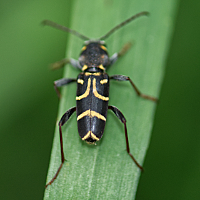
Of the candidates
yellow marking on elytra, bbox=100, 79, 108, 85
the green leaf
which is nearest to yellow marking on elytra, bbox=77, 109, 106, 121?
the green leaf

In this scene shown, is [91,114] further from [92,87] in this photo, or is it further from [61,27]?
[61,27]

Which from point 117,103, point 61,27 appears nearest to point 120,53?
point 117,103

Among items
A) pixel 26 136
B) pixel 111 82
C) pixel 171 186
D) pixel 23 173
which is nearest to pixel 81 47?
pixel 111 82

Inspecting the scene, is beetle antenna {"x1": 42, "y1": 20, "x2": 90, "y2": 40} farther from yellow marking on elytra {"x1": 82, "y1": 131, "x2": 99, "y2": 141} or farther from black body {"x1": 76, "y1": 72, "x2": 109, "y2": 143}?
yellow marking on elytra {"x1": 82, "y1": 131, "x2": 99, "y2": 141}

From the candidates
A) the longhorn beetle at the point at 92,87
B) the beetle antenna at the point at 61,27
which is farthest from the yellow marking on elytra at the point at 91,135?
the beetle antenna at the point at 61,27

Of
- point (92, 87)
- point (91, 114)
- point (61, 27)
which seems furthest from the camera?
point (61, 27)

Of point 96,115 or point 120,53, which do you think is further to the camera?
point 120,53

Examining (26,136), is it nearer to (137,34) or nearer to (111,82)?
(111,82)
